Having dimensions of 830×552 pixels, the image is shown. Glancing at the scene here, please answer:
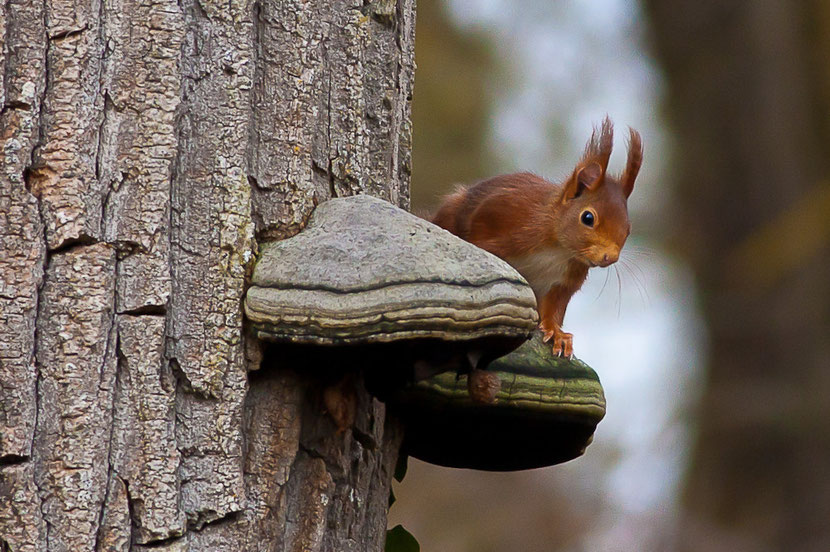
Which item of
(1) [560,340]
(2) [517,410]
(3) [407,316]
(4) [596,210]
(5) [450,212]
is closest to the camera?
(3) [407,316]

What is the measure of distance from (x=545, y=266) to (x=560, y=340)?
2.50 feet

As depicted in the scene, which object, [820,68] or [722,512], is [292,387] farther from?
[820,68]

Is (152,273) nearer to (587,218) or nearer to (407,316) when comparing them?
(407,316)

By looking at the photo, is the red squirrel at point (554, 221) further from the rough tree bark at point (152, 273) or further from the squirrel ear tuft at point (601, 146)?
the rough tree bark at point (152, 273)

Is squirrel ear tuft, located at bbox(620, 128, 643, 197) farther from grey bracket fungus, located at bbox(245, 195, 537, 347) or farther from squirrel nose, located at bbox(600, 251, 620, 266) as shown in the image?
grey bracket fungus, located at bbox(245, 195, 537, 347)

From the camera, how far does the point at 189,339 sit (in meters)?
1.84

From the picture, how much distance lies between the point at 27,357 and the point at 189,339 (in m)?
0.25

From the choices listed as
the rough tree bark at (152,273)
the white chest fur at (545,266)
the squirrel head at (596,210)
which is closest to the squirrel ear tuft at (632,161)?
the squirrel head at (596,210)

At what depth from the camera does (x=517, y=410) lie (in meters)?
2.09

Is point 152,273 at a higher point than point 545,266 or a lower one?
lower

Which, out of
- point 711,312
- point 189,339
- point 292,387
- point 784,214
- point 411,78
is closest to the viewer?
point 189,339

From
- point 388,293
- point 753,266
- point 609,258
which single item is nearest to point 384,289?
point 388,293

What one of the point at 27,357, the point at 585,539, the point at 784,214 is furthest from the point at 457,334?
the point at 784,214

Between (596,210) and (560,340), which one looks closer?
(560,340)
